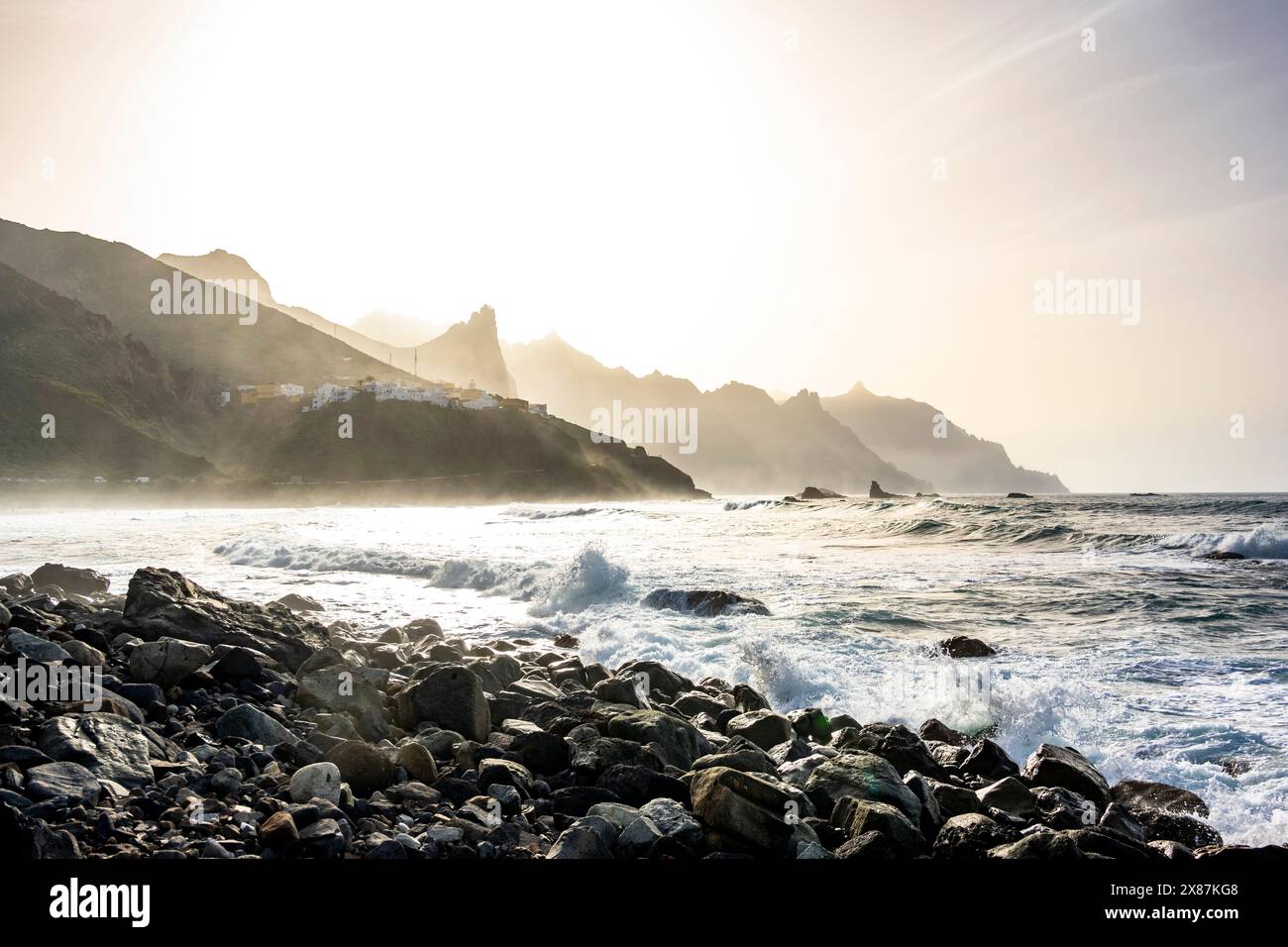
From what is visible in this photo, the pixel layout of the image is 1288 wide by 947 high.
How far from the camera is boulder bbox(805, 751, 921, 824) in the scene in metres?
5.98

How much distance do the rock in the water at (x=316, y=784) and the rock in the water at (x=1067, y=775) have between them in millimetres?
6809

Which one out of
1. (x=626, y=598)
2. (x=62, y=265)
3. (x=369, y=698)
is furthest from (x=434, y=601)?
(x=62, y=265)

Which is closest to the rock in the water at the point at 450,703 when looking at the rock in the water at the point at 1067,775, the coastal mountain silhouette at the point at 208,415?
the rock in the water at the point at 1067,775

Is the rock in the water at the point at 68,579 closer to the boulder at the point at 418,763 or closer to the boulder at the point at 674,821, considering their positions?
the boulder at the point at 418,763

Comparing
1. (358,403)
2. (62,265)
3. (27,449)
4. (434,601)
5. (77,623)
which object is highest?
(62,265)

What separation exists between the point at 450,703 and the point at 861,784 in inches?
169

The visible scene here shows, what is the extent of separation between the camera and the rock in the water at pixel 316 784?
536 centimetres

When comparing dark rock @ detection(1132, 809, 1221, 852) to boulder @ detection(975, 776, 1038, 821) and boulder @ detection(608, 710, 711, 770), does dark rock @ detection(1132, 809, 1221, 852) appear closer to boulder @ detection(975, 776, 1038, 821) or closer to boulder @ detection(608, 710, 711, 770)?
boulder @ detection(975, 776, 1038, 821)

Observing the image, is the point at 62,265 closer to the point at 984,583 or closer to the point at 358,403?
the point at 358,403

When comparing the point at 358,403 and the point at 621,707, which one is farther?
the point at 358,403

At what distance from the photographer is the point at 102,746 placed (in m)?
5.39

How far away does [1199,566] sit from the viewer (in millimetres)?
25031

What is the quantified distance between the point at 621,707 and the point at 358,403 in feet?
443

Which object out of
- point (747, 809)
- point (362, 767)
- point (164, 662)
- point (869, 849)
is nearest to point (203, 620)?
point (164, 662)
